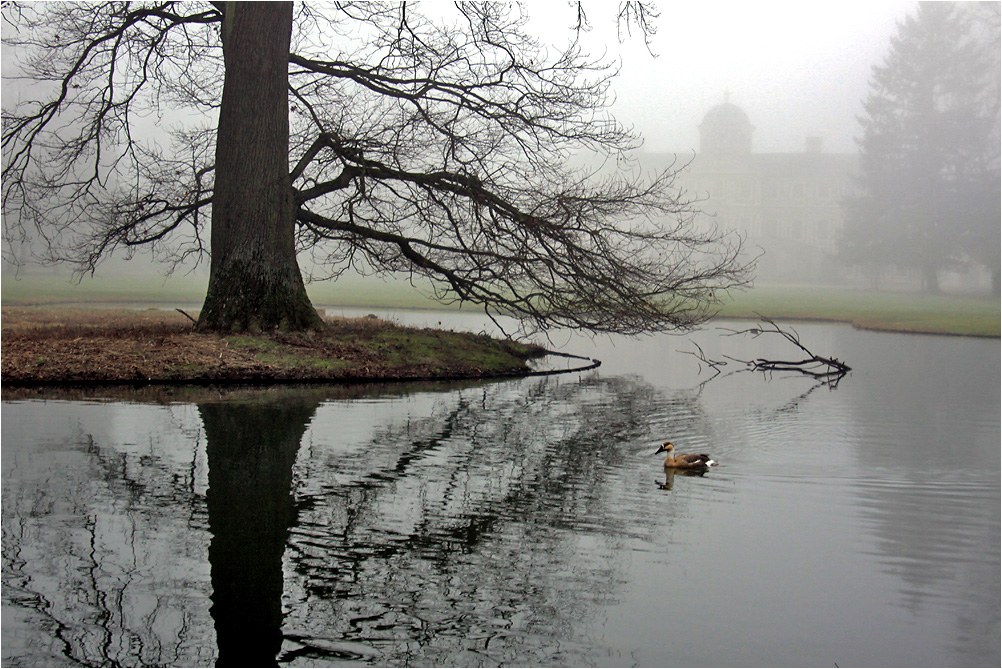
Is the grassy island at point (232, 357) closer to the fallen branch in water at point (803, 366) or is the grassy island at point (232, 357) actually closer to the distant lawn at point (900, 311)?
the fallen branch in water at point (803, 366)

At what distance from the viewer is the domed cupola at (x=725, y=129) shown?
105812 millimetres

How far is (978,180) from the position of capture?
57000 millimetres

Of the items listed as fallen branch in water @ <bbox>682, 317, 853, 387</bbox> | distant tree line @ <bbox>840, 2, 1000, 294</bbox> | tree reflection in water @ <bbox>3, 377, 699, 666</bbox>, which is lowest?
tree reflection in water @ <bbox>3, 377, 699, 666</bbox>

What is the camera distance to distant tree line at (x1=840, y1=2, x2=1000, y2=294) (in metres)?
56.5

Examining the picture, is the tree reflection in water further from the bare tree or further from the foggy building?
the foggy building

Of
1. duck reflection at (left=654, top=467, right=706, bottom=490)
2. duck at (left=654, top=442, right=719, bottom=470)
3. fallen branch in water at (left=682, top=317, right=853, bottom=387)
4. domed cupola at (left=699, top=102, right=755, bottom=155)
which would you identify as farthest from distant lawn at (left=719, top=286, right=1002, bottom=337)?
domed cupola at (left=699, top=102, right=755, bottom=155)

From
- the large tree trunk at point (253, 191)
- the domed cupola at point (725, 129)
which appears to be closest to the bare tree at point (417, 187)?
the large tree trunk at point (253, 191)

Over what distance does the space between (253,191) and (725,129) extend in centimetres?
9643

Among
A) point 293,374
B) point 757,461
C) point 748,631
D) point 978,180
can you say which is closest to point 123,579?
point 748,631

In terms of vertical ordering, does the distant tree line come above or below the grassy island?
above

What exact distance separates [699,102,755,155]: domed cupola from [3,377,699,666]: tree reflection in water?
327 ft

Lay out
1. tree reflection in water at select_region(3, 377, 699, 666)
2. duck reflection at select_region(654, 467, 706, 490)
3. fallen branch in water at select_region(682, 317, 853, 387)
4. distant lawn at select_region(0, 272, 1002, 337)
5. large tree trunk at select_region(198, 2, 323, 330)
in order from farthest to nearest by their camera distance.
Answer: distant lawn at select_region(0, 272, 1002, 337), fallen branch in water at select_region(682, 317, 853, 387), large tree trunk at select_region(198, 2, 323, 330), duck reflection at select_region(654, 467, 706, 490), tree reflection in water at select_region(3, 377, 699, 666)

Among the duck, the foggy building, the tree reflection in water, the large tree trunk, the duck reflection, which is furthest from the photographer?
the foggy building

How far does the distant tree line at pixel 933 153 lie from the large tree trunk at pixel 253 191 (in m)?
47.7
